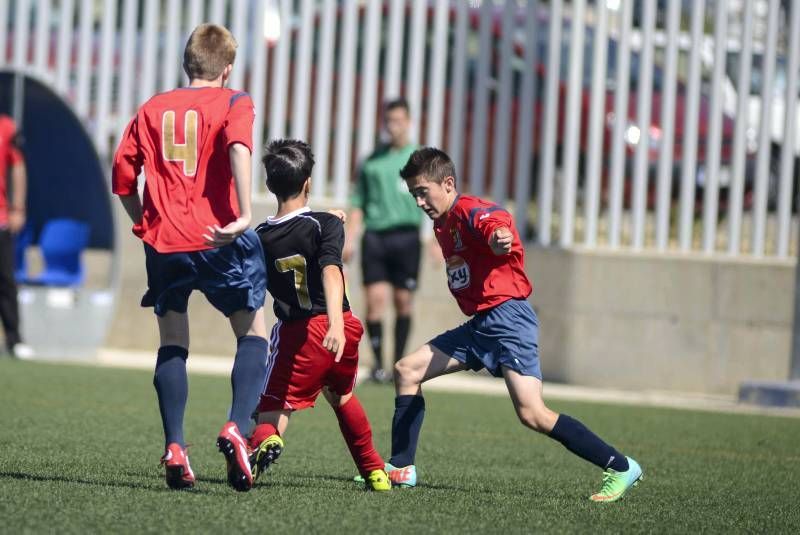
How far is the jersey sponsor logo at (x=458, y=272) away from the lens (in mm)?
5742

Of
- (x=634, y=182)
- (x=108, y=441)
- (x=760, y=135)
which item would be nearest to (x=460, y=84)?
(x=634, y=182)

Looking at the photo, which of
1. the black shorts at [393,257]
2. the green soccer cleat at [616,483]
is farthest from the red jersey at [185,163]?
the black shorts at [393,257]

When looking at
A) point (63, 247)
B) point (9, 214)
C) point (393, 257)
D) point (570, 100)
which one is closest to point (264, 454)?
point (393, 257)

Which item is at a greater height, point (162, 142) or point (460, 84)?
point (460, 84)

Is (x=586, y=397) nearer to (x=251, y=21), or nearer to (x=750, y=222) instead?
(x=750, y=222)

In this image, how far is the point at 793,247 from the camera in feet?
38.3

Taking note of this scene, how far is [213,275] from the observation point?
520cm

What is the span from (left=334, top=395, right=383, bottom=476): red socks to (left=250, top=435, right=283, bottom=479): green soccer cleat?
302mm

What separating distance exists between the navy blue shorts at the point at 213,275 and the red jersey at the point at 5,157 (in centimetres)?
612

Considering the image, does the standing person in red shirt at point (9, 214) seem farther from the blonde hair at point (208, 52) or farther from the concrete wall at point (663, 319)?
the blonde hair at point (208, 52)

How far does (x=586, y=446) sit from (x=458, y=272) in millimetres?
823

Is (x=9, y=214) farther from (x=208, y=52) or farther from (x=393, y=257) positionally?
(x=208, y=52)

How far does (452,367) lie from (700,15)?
661 centimetres

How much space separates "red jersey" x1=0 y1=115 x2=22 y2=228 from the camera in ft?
36.1
